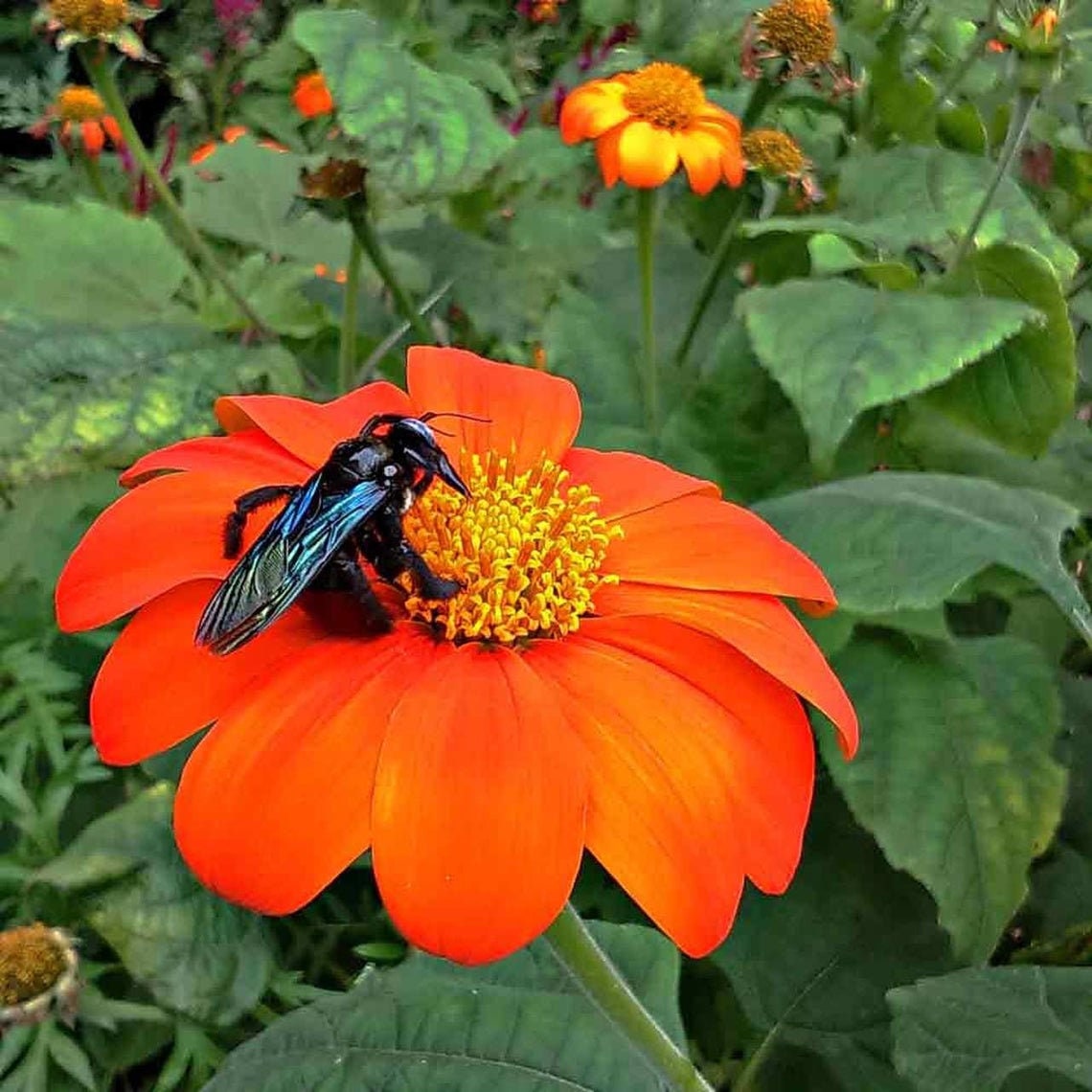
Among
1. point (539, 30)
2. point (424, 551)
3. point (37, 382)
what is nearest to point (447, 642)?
point (424, 551)

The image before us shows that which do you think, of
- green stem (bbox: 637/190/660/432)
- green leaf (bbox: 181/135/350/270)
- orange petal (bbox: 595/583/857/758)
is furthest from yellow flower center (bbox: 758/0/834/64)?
orange petal (bbox: 595/583/857/758)

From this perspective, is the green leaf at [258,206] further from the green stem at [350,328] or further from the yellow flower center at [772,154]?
the yellow flower center at [772,154]

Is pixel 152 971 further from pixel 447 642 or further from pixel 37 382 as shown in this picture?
pixel 37 382

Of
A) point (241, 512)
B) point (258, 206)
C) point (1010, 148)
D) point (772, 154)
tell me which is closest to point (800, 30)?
point (772, 154)

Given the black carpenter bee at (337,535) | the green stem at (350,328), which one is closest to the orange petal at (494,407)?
the black carpenter bee at (337,535)

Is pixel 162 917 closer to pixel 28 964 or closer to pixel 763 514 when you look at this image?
pixel 28 964
